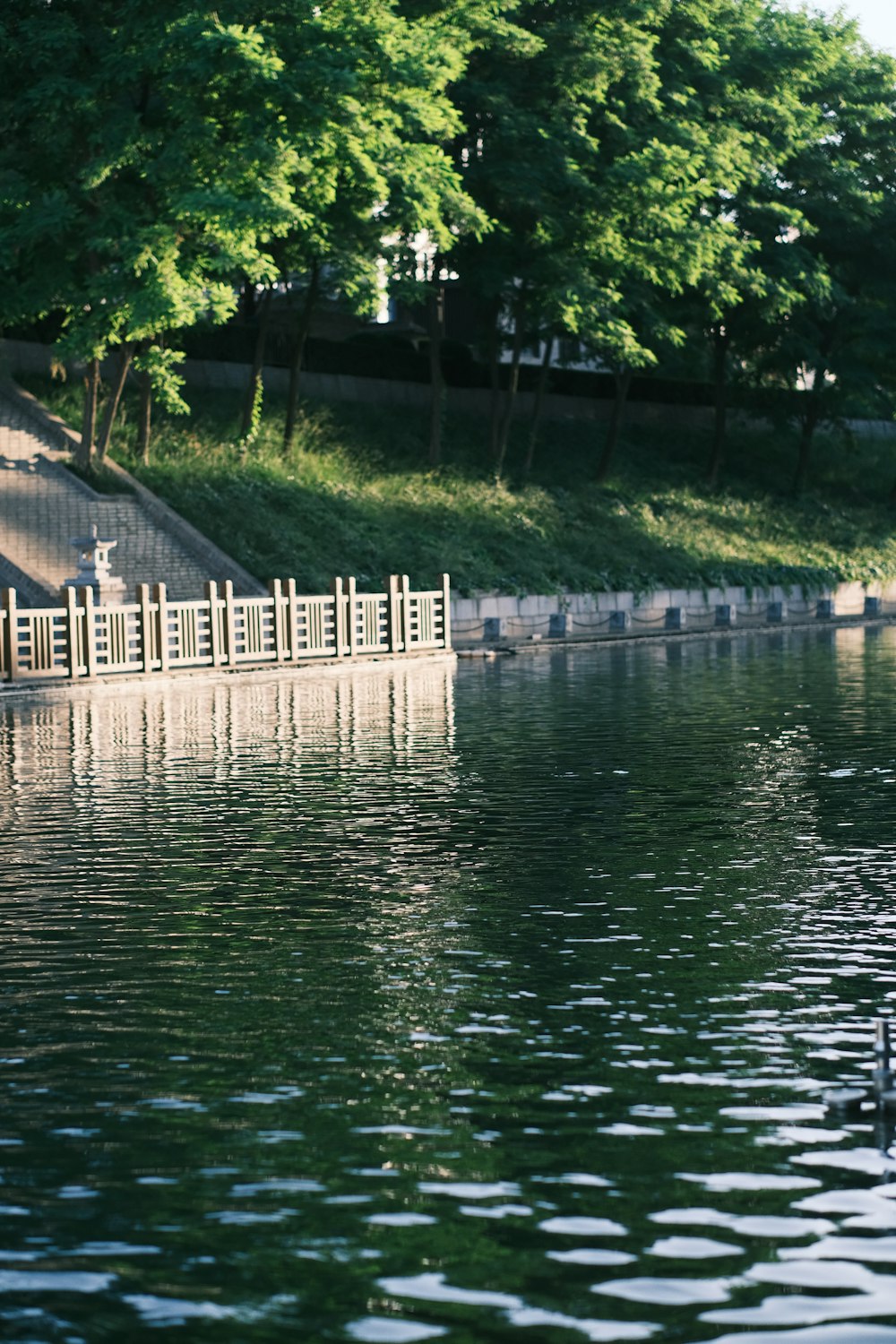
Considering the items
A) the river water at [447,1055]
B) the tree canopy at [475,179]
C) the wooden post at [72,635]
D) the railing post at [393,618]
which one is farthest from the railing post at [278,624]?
the river water at [447,1055]

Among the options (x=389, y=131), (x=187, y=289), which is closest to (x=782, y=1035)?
(x=187, y=289)

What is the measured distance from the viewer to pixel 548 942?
11.6 metres

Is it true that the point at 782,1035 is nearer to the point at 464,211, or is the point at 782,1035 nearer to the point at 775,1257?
the point at 775,1257

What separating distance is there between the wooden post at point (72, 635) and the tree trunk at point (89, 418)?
13.6 m

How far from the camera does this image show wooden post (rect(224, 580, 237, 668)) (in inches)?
1560

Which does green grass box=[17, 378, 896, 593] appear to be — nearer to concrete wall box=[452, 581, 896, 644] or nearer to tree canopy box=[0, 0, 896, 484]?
concrete wall box=[452, 581, 896, 644]

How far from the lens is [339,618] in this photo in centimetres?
4284

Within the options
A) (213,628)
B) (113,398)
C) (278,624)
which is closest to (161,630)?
(213,628)

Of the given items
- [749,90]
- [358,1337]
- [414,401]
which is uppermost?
[749,90]

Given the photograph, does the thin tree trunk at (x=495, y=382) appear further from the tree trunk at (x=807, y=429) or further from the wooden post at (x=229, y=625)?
the wooden post at (x=229, y=625)

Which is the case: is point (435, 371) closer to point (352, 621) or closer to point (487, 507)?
point (487, 507)

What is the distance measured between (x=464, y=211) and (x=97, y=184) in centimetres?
1138

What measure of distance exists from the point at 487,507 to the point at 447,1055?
50957 millimetres

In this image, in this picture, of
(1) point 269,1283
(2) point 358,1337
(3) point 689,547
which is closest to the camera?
(2) point 358,1337
